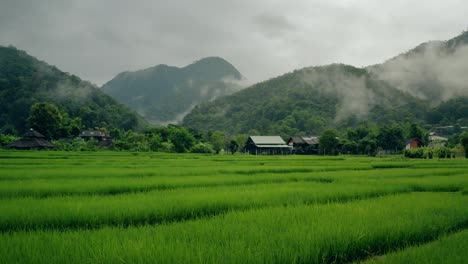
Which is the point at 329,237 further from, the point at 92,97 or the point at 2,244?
the point at 92,97

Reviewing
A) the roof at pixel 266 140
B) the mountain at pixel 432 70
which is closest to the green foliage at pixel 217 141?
the roof at pixel 266 140

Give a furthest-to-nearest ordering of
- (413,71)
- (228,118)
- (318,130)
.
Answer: (413,71), (228,118), (318,130)

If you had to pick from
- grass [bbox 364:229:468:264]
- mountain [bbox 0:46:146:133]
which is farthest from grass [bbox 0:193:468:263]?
mountain [bbox 0:46:146:133]

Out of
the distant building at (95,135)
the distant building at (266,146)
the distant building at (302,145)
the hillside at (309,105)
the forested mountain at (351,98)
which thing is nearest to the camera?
the distant building at (266,146)

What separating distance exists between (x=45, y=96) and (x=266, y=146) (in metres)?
49.7

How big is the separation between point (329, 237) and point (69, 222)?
355cm

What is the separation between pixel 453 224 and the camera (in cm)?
481

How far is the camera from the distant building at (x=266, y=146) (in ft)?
202

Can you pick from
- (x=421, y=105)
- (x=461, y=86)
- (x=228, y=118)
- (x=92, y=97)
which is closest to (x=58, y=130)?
(x=92, y=97)

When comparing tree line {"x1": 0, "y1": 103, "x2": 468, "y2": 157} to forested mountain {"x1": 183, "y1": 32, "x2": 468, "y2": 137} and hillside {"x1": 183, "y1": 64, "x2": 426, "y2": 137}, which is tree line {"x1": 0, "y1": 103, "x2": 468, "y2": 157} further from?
hillside {"x1": 183, "y1": 64, "x2": 426, "y2": 137}

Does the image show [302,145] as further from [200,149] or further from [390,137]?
[200,149]

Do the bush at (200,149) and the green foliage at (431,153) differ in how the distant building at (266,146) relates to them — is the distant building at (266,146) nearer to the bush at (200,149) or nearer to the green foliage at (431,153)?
the bush at (200,149)

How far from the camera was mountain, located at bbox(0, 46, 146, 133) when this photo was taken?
220 ft

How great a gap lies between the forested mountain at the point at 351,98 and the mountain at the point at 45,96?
30482 millimetres
